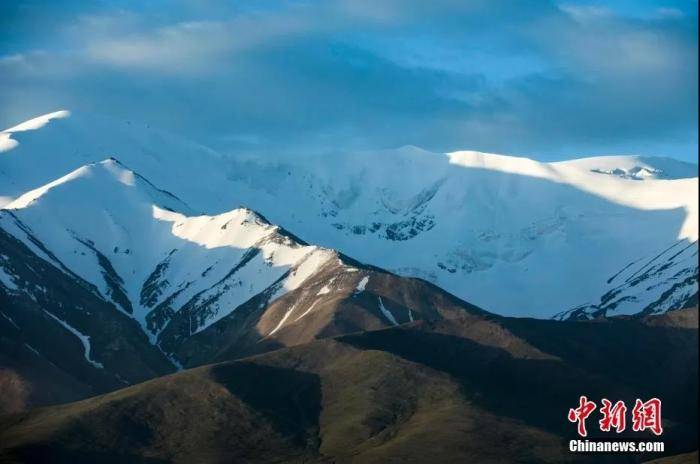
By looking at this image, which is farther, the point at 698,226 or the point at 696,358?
the point at 696,358

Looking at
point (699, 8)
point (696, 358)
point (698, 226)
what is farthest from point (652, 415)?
point (699, 8)

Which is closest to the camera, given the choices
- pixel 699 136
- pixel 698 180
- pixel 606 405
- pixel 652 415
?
pixel 699 136

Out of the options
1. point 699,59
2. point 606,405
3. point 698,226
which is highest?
point 699,59

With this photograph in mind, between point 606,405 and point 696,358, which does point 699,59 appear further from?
point 606,405

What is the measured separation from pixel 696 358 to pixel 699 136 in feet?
60.4

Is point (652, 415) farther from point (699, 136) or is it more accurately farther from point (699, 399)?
point (699, 136)

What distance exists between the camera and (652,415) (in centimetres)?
13788

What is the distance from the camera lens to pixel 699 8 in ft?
323

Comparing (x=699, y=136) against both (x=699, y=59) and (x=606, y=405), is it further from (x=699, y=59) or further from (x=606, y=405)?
(x=606, y=405)

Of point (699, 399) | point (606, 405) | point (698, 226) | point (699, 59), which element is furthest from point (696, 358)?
point (606, 405)

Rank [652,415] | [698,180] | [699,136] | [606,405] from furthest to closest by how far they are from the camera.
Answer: [606,405]
[652,415]
[698,180]
[699,136]

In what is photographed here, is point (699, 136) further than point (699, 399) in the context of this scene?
No

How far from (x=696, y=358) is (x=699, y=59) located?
22.7m

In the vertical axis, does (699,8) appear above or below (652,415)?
above
